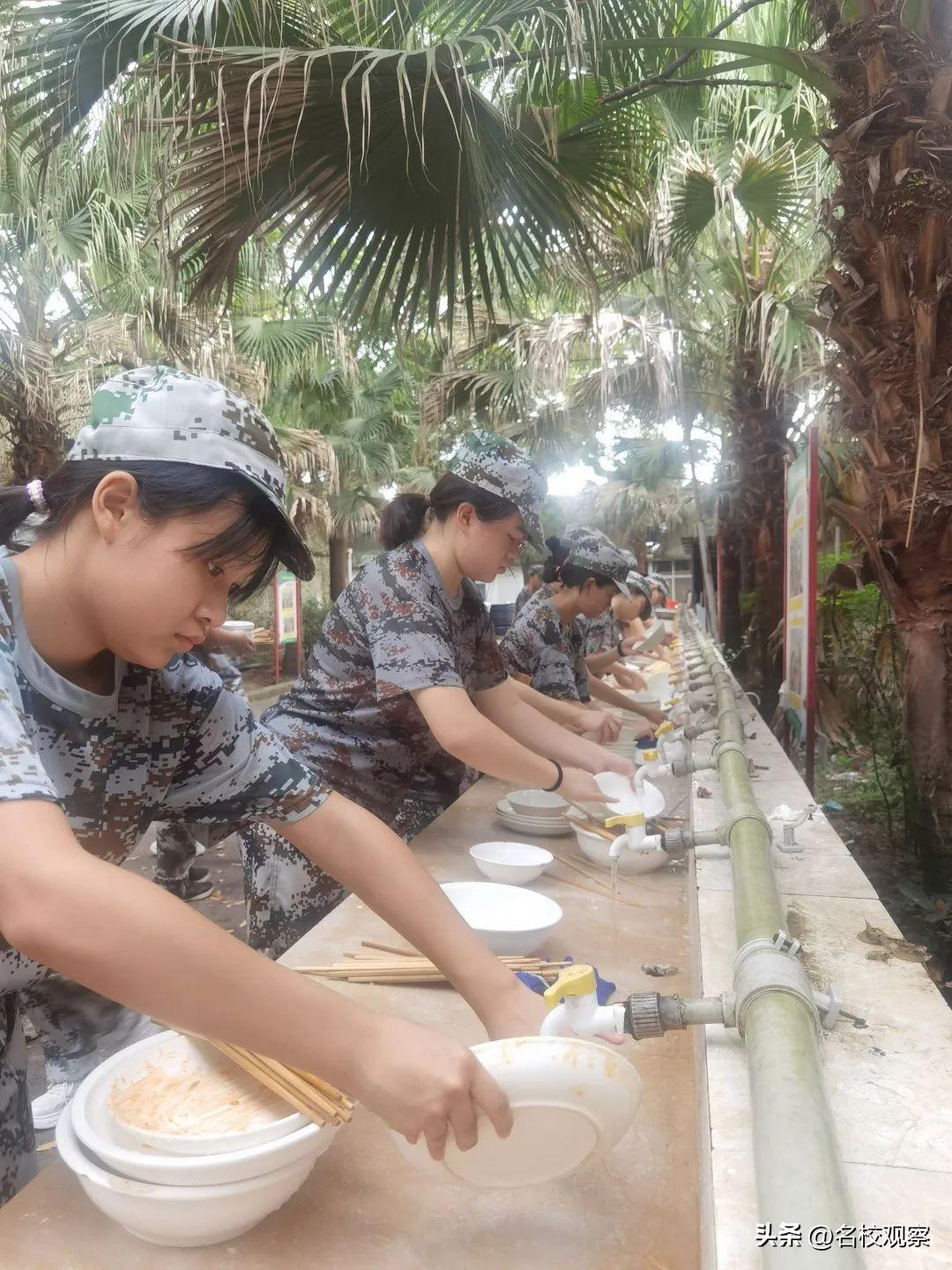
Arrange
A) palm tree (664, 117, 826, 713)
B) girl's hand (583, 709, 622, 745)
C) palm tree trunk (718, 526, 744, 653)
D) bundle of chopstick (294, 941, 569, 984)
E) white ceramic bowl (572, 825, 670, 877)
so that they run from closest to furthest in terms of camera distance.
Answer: bundle of chopstick (294, 941, 569, 984) → white ceramic bowl (572, 825, 670, 877) → girl's hand (583, 709, 622, 745) → palm tree (664, 117, 826, 713) → palm tree trunk (718, 526, 744, 653)

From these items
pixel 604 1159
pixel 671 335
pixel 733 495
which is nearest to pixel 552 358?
pixel 671 335

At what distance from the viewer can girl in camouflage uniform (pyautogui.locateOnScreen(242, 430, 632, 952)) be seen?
223 cm

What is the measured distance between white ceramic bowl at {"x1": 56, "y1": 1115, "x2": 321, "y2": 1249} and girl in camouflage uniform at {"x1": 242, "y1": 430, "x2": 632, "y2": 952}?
1244 millimetres

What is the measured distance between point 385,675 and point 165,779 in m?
0.87

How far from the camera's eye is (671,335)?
21.7ft

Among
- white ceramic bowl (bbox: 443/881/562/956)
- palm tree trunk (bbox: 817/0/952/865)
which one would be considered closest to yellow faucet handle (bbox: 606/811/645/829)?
white ceramic bowl (bbox: 443/881/562/956)

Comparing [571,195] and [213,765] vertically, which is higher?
[571,195]

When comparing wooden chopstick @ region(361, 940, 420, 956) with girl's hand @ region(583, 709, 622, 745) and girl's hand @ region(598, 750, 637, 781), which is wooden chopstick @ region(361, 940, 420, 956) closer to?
girl's hand @ region(598, 750, 637, 781)

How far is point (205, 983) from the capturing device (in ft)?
2.80

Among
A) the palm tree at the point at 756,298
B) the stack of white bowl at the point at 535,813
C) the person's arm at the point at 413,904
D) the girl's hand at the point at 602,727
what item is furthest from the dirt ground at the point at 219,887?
the palm tree at the point at 756,298

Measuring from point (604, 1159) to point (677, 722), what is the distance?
2678 mm

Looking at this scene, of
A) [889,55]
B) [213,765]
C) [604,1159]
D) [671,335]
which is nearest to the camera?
[604,1159]

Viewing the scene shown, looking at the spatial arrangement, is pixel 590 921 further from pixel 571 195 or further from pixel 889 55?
pixel 571 195

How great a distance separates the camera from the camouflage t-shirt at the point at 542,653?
167 inches
